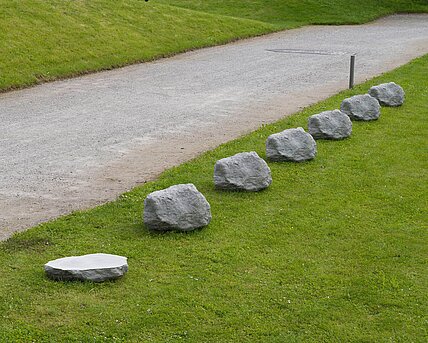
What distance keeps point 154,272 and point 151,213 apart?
1.15 meters

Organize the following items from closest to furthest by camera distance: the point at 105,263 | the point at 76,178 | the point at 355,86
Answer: the point at 105,263 → the point at 76,178 → the point at 355,86

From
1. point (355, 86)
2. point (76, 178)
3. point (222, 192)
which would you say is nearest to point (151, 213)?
point (222, 192)

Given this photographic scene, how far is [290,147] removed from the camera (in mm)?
12969

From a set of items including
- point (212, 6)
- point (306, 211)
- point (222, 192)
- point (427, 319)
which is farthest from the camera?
point (212, 6)

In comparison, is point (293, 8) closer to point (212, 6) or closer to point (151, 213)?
point (212, 6)

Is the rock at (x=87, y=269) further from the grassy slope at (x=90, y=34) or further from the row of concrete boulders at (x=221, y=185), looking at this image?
the grassy slope at (x=90, y=34)

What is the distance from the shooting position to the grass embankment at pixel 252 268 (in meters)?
7.31

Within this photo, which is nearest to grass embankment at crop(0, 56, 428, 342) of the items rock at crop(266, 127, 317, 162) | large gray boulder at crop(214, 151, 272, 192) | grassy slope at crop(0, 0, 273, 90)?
large gray boulder at crop(214, 151, 272, 192)

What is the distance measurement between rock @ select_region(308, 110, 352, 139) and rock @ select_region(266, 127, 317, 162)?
150cm

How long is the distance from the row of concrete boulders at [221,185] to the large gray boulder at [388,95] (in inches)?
56.2

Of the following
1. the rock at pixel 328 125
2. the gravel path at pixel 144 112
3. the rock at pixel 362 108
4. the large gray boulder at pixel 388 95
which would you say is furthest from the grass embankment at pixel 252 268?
the large gray boulder at pixel 388 95

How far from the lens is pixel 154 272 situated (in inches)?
335

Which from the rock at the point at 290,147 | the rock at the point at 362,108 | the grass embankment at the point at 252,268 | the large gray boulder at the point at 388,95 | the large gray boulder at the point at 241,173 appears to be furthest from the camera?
the large gray boulder at the point at 388,95

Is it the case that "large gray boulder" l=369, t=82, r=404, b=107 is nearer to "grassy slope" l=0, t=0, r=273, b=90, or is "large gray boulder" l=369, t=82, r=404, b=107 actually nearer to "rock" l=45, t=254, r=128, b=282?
"grassy slope" l=0, t=0, r=273, b=90
